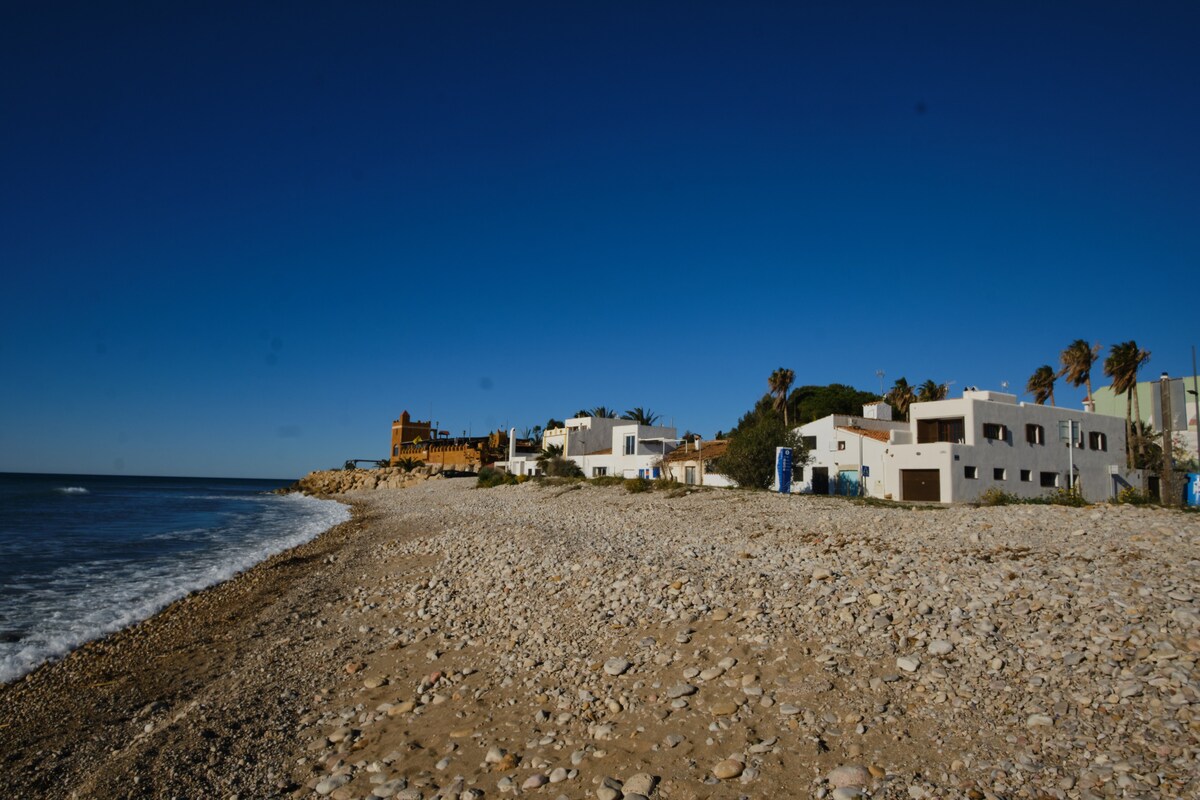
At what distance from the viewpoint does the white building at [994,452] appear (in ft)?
123

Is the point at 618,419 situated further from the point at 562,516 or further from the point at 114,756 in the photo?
the point at 114,756

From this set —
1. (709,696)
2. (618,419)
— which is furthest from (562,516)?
(618,419)

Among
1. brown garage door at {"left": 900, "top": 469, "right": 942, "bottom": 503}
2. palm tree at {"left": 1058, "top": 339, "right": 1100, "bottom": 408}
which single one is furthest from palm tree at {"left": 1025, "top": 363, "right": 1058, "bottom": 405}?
brown garage door at {"left": 900, "top": 469, "right": 942, "bottom": 503}

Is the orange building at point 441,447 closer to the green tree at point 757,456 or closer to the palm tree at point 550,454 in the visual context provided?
the palm tree at point 550,454

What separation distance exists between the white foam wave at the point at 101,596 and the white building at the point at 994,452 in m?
32.6

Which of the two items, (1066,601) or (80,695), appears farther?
(80,695)

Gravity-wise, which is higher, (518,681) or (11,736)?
(518,681)

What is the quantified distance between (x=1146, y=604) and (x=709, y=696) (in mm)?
5975

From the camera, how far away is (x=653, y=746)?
6902mm

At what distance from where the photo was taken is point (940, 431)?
132ft

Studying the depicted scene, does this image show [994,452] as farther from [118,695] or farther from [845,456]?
[118,695]

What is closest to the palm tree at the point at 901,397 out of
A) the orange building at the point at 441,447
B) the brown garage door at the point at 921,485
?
the brown garage door at the point at 921,485

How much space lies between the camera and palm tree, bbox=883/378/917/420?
67.1m

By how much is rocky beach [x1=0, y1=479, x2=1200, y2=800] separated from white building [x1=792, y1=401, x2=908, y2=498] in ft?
86.9
